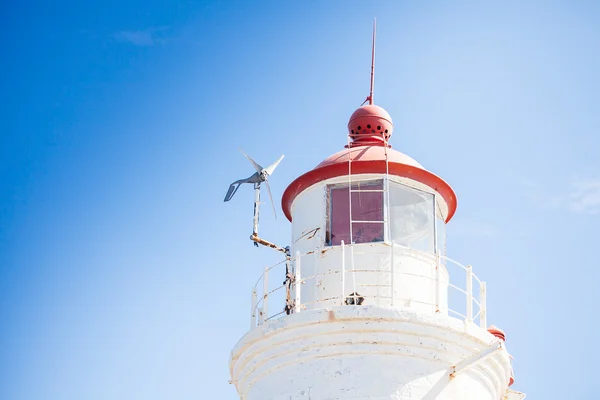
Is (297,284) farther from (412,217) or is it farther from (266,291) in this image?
(412,217)


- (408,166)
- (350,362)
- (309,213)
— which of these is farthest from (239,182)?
(350,362)

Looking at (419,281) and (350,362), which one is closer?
(350,362)

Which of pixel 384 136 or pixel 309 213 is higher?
pixel 384 136

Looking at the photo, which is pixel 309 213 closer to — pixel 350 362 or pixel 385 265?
pixel 385 265

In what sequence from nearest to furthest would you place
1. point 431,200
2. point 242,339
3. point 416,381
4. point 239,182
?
point 416,381 < point 242,339 < point 431,200 < point 239,182

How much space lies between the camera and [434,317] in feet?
39.8

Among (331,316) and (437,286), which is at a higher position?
(437,286)

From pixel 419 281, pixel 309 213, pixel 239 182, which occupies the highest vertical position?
pixel 239 182

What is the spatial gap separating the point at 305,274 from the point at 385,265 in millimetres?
1103

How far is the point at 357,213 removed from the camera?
43.7 ft

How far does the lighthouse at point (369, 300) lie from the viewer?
1199cm

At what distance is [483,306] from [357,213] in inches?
77.3

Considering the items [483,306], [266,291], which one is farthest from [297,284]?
[483,306]

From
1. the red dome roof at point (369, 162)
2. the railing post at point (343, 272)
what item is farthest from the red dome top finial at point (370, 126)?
the railing post at point (343, 272)
